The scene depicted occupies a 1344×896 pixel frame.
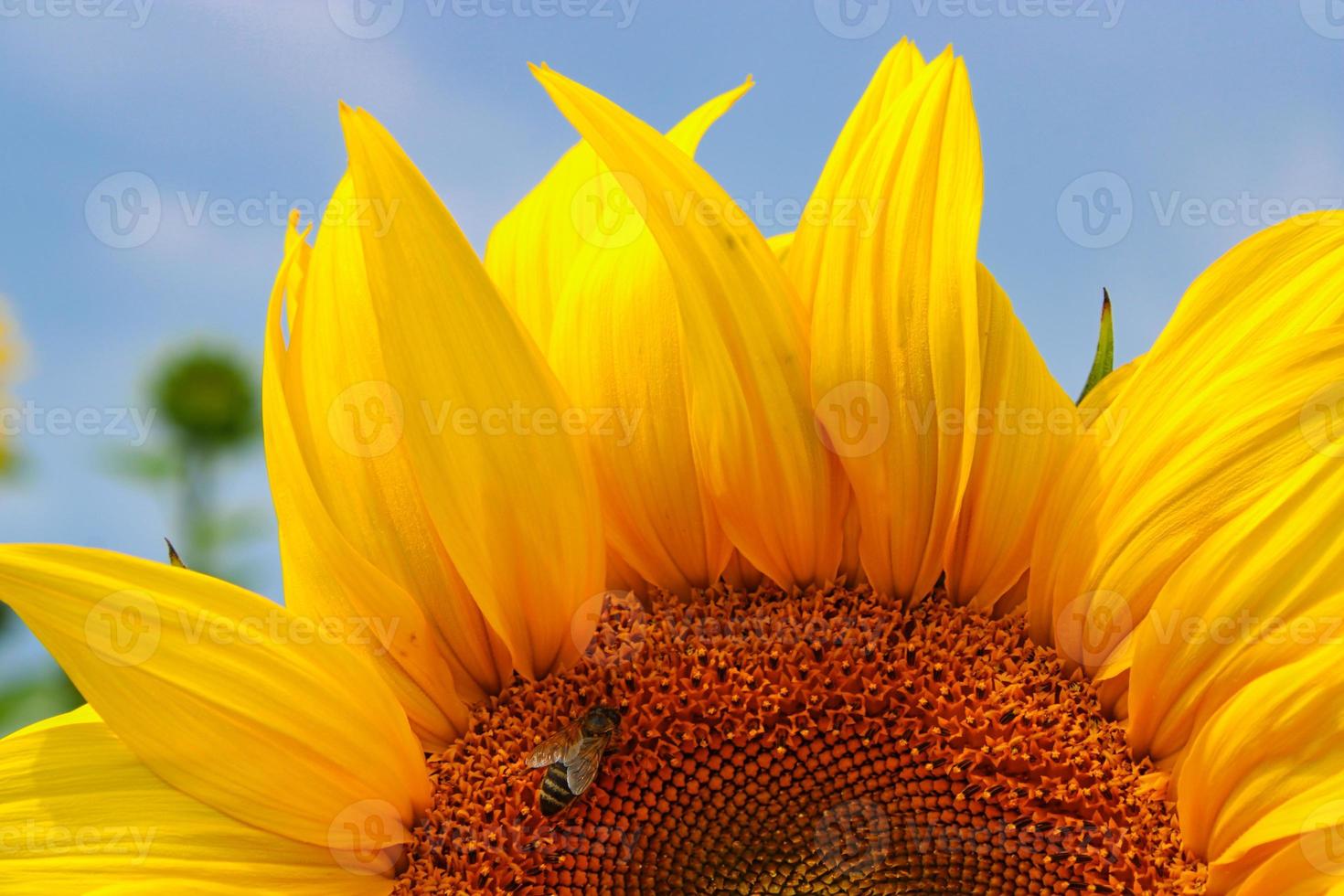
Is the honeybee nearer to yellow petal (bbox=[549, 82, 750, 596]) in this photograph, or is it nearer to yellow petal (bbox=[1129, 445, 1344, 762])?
yellow petal (bbox=[549, 82, 750, 596])

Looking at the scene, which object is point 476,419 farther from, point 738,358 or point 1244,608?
point 1244,608

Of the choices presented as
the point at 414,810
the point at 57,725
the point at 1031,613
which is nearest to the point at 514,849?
the point at 414,810

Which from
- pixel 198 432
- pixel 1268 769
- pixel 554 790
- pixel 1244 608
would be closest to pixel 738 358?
pixel 554 790

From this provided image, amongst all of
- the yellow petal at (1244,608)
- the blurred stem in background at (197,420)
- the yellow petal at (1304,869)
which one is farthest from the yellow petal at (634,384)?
the blurred stem in background at (197,420)

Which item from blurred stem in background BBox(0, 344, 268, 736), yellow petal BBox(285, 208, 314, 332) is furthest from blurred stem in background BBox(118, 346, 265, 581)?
yellow petal BBox(285, 208, 314, 332)

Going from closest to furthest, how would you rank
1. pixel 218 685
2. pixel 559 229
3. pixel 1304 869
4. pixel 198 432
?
pixel 1304 869
pixel 218 685
pixel 559 229
pixel 198 432

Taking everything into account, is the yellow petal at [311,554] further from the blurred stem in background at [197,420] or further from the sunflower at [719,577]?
the blurred stem in background at [197,420]
